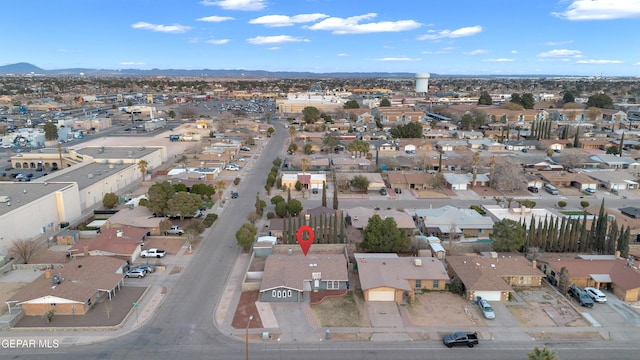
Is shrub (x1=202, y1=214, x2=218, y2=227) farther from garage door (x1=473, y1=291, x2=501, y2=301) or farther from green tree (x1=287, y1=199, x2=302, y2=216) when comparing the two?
garage door (x1=473, y1=291, x2=501, y2=301)

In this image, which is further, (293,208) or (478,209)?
(478,209)

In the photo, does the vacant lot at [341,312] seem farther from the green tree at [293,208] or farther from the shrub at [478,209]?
the shrub at [478,209]

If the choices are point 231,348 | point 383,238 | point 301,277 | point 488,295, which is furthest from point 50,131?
point 488,295

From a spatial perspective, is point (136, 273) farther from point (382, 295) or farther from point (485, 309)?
point (485, 309)

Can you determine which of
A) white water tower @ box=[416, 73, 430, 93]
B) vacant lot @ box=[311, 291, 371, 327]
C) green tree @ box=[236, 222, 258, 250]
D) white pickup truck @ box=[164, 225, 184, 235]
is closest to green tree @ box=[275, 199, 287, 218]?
green tree @ box=[236, 222, 258, 250]

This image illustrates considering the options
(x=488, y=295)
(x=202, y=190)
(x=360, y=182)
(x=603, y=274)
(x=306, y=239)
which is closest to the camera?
(x=488, y=295)

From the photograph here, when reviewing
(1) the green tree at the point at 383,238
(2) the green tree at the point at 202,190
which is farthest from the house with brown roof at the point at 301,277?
(2) the green tree at the point at 202,190

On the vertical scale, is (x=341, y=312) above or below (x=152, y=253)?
below

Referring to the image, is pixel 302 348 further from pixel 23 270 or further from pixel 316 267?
pixel 23 270
